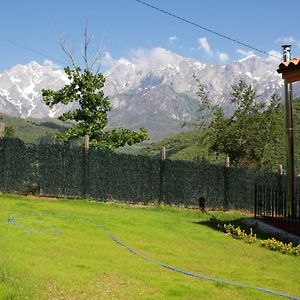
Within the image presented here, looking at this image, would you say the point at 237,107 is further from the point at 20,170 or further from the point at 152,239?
the point at 152,239

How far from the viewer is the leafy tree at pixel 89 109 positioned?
27237 mm

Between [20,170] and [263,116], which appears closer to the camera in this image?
[20,170]

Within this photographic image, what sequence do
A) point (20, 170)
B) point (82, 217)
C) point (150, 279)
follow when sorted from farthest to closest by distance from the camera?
point (20, 170)
point (82, 217)
point (150, 279)

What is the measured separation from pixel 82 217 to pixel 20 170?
5.99 meters

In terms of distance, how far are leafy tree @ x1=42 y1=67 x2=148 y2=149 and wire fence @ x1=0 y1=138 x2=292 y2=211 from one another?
6045 mm

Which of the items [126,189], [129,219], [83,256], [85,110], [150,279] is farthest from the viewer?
[85,110]

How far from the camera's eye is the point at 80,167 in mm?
19891

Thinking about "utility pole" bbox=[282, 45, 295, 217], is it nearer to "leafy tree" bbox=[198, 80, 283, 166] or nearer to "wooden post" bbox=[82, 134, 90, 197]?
"wooden post" bbox=[82, 134, 90, 197]

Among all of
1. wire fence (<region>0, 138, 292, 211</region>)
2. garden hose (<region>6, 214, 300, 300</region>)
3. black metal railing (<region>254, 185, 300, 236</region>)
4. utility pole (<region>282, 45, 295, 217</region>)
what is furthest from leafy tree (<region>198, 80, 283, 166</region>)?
garden hose (<region>6, 214, 300, 300</region>)

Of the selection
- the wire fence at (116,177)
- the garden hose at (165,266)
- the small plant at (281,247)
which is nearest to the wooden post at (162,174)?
the wire fence at (116,177)

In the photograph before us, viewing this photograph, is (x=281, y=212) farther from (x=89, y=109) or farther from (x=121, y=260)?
(x=89, y=109)

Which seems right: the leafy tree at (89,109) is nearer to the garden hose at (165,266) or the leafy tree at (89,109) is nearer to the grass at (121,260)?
the grass at (121,260)

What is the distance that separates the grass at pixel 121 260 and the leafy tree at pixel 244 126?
20005 millimetres

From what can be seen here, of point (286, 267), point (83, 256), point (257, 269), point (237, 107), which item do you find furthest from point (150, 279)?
point (237, 107)
